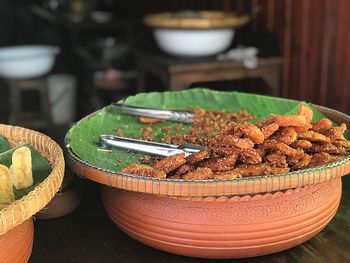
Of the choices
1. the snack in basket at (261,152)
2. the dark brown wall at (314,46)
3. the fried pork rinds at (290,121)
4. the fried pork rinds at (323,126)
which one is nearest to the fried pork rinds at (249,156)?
the snack in basket at (261,152)

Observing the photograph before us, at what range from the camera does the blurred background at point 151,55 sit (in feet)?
8.78

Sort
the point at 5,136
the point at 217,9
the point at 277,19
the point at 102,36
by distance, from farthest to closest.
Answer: the point at 102,36
the point at 217,9
the point at 277,19
the point at 5,136

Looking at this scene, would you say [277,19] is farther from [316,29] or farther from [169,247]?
[169,247]

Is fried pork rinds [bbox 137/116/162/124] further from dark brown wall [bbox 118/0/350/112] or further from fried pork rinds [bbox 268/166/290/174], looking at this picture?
dark brown wall [bbox 118/0/350/112]

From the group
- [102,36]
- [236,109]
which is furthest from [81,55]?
[236,109]

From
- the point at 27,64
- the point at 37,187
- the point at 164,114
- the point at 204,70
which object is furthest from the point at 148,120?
the point at 27,64

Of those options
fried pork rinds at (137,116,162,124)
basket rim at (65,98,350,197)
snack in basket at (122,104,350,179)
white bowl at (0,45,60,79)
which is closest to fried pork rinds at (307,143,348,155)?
snack in basket at (122,104,350,179)

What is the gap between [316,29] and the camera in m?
2.71

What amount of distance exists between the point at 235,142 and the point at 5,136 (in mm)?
554

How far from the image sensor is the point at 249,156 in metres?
1.09

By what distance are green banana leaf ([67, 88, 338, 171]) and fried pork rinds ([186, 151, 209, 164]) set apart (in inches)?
6.6

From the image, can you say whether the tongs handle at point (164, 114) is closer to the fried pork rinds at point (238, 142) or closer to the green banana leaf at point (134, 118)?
the green banana leaf at point (134, 118)

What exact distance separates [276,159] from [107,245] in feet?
1.40

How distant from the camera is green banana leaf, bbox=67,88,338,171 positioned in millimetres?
1238
